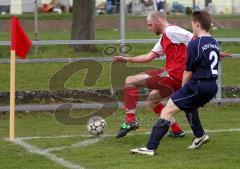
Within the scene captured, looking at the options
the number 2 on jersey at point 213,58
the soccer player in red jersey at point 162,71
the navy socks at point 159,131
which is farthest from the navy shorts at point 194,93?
the soccer player in red jersey at point 162,71

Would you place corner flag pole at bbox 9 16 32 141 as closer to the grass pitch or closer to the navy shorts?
the grass pitch

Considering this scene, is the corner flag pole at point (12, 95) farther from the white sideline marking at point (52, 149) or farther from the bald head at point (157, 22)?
the bald head at point (157, 22)

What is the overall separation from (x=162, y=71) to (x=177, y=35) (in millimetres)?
797

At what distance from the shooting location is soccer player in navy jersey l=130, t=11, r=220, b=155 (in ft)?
27.4

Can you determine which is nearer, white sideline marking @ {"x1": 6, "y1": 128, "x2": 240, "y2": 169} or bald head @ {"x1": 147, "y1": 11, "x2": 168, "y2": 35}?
white sideline marking @ {"x1": 6, "y1": 128, "x2": 240, "y2": 169}

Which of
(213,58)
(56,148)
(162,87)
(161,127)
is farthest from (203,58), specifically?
(56,148)

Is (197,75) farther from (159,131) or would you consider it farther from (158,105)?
(158,105)

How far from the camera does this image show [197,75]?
27.7 feet

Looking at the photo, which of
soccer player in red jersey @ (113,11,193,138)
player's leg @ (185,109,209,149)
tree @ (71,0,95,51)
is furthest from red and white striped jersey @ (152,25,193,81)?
tree @ (71,0,95,51)

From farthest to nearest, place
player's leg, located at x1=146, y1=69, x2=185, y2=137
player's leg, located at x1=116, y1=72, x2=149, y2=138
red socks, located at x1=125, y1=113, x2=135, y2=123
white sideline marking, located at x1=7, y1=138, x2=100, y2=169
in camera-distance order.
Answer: red socks, located at x1=125, y1=113, x2=135, y2=123, player's leg, located at x1=116, y1=72, x2=149, y2=138, player's leg, located at x1=146, y1=69, x2=185, y2=137, white sideline marking, located at x1=7, y1=138, x2=100, y2=169

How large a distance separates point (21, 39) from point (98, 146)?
6.60 feet

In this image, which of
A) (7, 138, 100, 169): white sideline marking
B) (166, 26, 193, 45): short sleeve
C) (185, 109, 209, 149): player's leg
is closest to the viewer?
(7, 138, 100, 169): white sideline marking

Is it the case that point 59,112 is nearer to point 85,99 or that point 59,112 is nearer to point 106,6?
point 85,99

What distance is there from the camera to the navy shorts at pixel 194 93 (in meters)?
8.45
